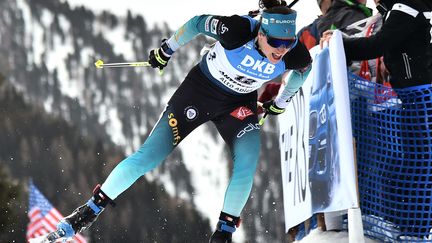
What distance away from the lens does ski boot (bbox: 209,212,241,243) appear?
189 inches

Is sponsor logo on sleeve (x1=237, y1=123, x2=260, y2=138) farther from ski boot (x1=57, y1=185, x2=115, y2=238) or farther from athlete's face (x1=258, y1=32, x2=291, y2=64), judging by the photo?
ski boot (x1=57, y1=185, x2=115, y2=238)

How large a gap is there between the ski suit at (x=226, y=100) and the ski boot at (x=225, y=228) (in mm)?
47

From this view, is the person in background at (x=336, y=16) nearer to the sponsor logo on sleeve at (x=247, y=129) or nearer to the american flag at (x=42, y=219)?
the sponsor logo on sleeve at (x=247, y=129)

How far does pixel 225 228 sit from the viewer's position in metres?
4.86

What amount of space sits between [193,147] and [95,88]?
4.30 metres

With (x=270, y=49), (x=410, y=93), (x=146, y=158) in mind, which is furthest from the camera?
(x=146, y=158)

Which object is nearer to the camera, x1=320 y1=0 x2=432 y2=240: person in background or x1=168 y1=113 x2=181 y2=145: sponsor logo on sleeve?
x1=320 y1=0 x2=432 y2=240: person in background

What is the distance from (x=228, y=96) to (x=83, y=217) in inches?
52.2

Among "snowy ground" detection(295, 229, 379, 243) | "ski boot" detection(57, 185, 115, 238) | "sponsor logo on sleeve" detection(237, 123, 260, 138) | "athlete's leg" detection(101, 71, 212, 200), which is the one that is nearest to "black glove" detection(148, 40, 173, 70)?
"athlete's leg" detection(101, 71, 212, 200)

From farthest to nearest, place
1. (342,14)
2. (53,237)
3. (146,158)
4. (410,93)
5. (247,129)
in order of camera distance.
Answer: (342,14)
(247,129)
(146,158)
(53,237)
(410,93)

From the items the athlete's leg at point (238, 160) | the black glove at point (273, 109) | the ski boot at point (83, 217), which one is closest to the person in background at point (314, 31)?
the black glove at point (273, 109)

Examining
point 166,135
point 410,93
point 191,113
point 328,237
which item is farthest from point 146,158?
point 410,93

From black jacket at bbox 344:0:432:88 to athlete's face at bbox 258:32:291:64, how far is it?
0.41 meters

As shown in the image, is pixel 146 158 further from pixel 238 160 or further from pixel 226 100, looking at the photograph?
pixel 226 100
